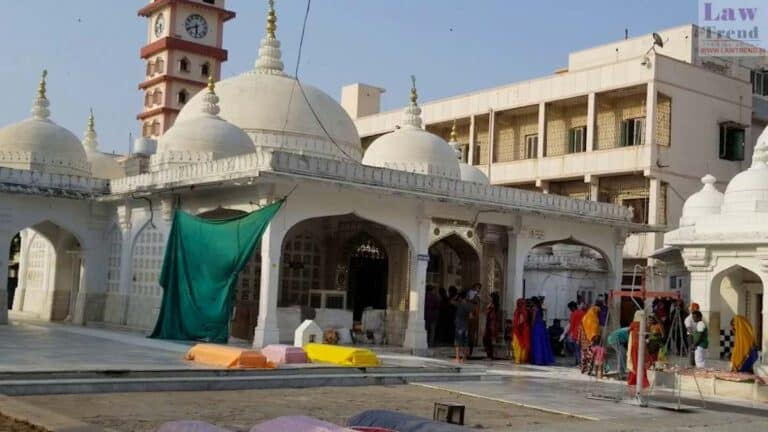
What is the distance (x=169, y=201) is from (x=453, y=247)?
7401mm

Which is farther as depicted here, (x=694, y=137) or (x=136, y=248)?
(x=694, y=137)

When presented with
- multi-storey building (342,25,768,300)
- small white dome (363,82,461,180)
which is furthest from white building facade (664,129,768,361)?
multi-storey building (342,25,768,300)

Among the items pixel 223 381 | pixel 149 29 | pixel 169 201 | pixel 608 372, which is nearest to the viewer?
pixel 223 381

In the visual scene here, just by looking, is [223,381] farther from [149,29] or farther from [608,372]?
[149,29]

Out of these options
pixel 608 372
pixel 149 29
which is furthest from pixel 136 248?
pixel 149 29

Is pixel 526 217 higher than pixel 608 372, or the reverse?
pixel 526 217

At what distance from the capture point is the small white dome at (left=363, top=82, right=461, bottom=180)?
22914 mm

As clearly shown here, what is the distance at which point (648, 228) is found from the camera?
2364 centimetres

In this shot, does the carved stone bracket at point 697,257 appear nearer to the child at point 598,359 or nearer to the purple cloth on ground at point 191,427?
the child at point 598,359

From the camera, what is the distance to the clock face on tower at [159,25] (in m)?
48.2

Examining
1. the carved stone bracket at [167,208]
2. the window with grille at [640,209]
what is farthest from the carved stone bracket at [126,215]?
the window with grille at [640,209]

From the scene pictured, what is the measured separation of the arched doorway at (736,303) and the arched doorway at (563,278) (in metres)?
13.5

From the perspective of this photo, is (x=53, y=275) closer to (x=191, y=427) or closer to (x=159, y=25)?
(x=191, y=427)

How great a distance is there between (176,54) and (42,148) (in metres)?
23.2
